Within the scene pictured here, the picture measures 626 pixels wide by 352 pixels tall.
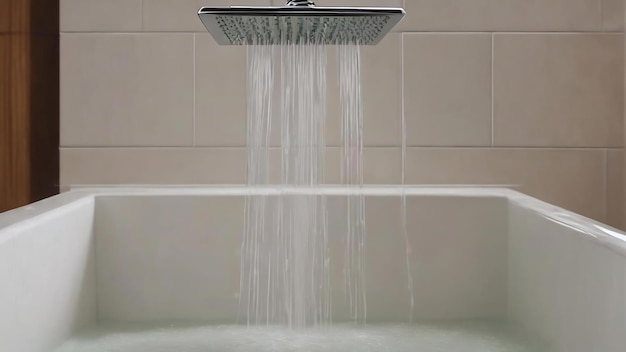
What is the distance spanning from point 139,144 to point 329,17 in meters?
0.76

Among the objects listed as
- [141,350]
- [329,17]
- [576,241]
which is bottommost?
[141,350]

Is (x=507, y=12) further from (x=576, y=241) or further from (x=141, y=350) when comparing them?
(x=141, y=350)

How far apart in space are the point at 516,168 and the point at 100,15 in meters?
1.04

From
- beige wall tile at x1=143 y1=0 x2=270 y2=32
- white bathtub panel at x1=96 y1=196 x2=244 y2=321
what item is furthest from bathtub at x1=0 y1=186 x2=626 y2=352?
beige wall tile at x1=143 y1=0 x2=270 y2=32

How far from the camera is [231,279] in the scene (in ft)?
4.77

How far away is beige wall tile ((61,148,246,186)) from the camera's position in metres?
1.72

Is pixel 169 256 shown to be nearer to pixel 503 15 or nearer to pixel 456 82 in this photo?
pixel 456 82

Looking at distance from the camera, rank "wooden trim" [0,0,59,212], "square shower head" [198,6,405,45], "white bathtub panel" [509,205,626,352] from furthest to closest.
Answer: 1. "wooden trim" [0,0,59,212]
2. "square shower head" [198,6,405,45]
3. "white bathtub panel" [509,205,626,352]

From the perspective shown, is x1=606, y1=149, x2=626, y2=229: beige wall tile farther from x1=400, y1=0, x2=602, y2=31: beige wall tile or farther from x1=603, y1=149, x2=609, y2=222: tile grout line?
x1=400, y1=0, x2=602, y2=31: beige wall tile

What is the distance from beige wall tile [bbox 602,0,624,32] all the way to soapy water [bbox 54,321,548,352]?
77 centimetres

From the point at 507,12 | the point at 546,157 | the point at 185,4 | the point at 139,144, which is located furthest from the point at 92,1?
the point at 546,157

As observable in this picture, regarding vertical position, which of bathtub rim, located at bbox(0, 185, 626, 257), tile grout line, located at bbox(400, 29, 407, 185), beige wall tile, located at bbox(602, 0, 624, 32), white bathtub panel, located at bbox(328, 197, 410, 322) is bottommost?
white bathtub panel, located at bbox(328, 197, 410, 322)

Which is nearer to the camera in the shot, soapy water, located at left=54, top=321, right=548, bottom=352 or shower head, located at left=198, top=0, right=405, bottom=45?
shower head, located at left=198, top=0, right=405, bottom=45

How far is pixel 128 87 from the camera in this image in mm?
1714
